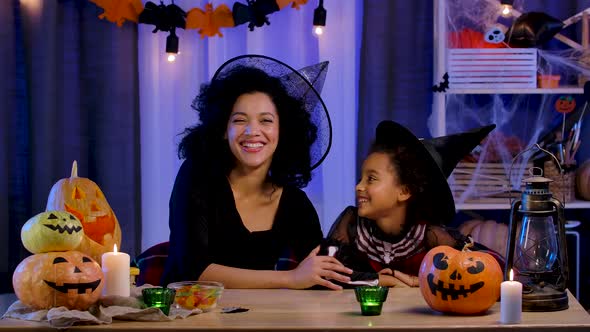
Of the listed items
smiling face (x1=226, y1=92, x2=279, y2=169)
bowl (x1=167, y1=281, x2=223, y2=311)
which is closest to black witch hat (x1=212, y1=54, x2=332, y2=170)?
smiling face (x1=226, y1=92, x2=279, y2=169)

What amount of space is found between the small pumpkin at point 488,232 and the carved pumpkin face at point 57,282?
2454mm

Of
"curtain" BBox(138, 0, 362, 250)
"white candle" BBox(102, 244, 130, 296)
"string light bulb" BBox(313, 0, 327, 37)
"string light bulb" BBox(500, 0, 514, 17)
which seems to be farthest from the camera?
"curtain" BBox(138, 0, 362, 250)

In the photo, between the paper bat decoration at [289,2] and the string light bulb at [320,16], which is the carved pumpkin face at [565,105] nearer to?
the string light bulb at [320,16]

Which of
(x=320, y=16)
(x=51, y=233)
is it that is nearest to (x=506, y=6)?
(x=320, y=16)

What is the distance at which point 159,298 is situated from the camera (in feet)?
6.77

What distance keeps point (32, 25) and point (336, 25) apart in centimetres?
146

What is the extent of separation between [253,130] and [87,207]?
0.63 meters

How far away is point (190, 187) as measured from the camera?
10.2 ft

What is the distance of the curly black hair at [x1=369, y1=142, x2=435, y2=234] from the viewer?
9.58 feet

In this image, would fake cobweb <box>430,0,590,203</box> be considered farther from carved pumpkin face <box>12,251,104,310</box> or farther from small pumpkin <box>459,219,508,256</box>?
carved pumpkin face <box>12,251,104,310</box>

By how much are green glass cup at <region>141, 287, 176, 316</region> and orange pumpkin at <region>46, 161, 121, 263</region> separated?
69 centimetres

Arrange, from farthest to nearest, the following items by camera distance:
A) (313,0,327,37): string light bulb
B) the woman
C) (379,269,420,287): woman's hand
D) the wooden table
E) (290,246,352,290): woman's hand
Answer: (313,0,327,37): string light bulb
the woman
(379,269,420,287): woman's hand
(290,246,352,290): woman's hand
the wooden table

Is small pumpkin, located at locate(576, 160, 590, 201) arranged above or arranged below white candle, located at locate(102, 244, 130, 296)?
Answer: above

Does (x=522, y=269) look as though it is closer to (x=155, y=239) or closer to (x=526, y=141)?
(x=526, y=141)
